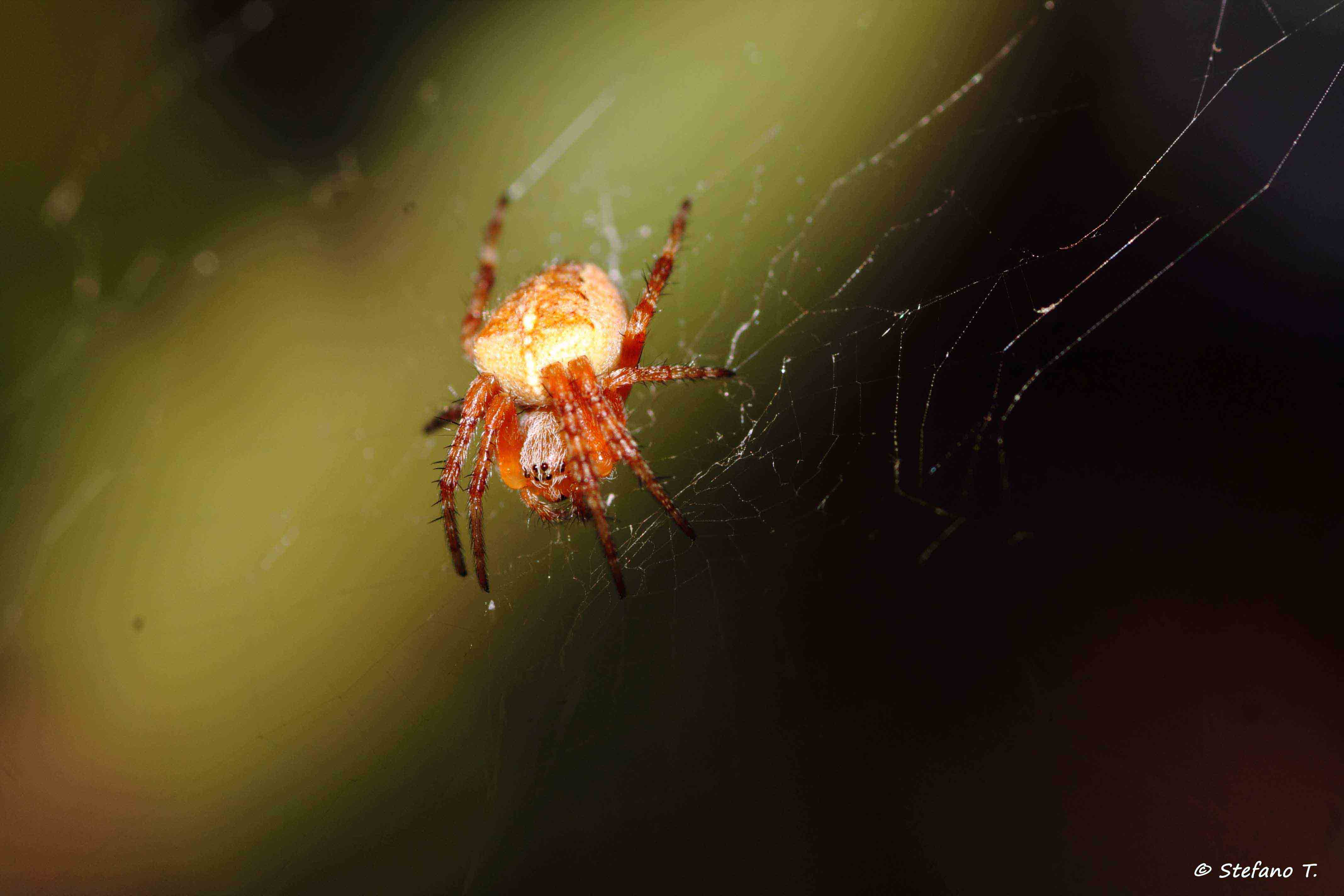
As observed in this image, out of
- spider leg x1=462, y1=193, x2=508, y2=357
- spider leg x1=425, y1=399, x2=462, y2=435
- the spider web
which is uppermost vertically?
spider leg x1=462, y1=193, x2=508, y2=357

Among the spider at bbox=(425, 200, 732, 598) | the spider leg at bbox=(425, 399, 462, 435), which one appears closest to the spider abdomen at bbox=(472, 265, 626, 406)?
the spider at bbox=(425, 200, 732, 598)

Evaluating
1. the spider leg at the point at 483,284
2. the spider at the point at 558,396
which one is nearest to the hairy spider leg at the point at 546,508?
the spider at the point at 558,396

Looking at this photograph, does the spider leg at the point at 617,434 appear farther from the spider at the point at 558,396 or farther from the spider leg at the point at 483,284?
the spider leg at the point at 483,284

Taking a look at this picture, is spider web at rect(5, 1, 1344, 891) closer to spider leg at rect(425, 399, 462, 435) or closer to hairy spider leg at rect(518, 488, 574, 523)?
hairy spider leg at rect(518, 488, 574, 523)

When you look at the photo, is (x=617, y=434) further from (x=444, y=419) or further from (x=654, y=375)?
(x=444, y=419)

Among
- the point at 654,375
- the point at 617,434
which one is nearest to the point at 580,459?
the point at 617,434

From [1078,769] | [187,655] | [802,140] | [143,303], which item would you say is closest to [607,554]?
[1078,769]
